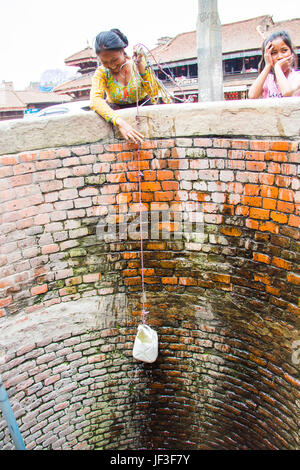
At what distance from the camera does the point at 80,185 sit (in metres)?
2.79

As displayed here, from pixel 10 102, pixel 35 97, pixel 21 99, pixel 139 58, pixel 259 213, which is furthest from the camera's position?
pixel 35 97

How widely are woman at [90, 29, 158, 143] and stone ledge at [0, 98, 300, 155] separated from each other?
0.12 m

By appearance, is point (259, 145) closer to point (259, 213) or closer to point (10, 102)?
point (259, 213)

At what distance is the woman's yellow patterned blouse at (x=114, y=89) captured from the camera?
2.61 m

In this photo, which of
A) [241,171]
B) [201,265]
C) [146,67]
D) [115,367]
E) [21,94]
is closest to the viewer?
[241,171]

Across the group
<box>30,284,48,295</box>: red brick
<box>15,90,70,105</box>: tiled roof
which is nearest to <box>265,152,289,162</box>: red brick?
<box>30,284,48,295</box>: red brick

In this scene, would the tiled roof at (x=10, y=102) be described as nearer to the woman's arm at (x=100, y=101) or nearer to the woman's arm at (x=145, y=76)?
the woman's arm at (x=100, y=101)

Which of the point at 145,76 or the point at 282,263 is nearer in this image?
the point at 282,263

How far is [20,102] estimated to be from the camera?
76.8 ft

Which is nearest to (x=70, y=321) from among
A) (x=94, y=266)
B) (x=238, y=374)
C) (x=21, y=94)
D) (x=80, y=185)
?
(x=94, y=266)

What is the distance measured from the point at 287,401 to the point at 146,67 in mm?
3205

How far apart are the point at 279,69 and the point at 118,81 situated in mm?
1419

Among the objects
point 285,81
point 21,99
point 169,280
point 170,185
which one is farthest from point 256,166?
point 21,99
